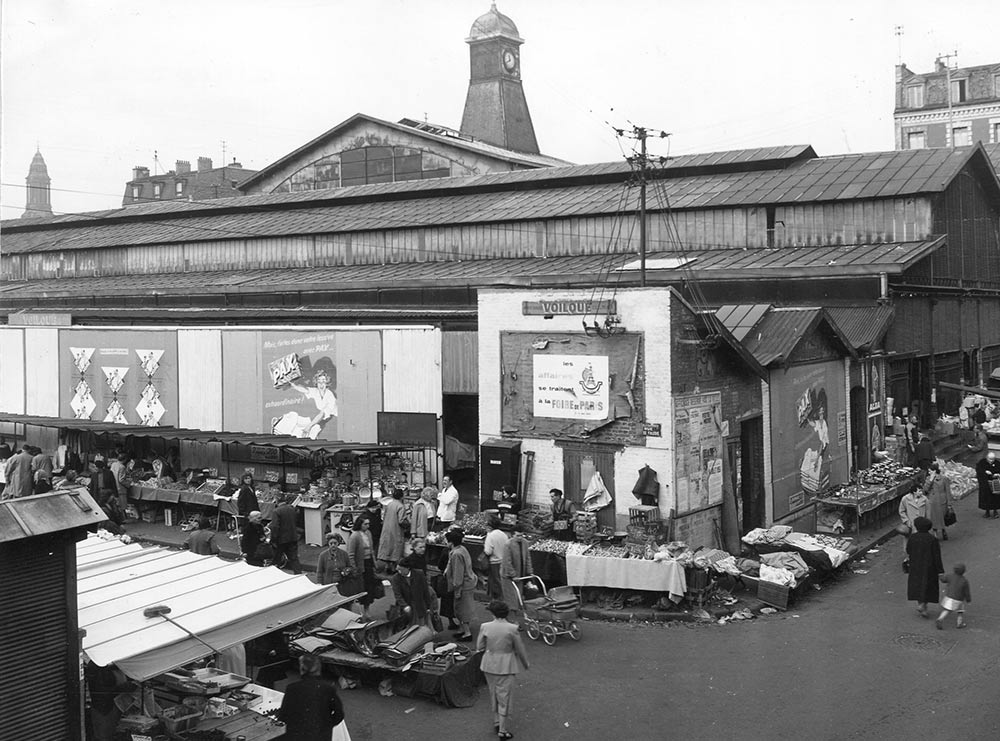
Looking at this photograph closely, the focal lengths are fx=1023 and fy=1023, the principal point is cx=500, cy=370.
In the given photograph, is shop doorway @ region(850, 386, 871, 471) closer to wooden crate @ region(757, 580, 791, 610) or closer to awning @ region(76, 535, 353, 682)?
wooden crate @ region(757, 580, 791, 610)

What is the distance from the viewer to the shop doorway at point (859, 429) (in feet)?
82.6

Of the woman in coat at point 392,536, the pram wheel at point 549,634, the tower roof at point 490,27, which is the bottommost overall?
the pram wheel at point 549,634

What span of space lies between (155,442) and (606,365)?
15.0 metres

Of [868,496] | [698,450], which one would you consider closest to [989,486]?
[868,496]

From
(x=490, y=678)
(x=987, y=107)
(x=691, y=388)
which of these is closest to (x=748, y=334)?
(x=691, y=388)

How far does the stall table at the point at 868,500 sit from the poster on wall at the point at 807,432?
728 mm

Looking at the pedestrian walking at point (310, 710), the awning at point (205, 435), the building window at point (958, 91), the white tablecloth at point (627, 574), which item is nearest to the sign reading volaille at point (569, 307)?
the white tablecloth at point (627, 574)

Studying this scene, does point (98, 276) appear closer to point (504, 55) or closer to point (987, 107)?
point (504, 55)

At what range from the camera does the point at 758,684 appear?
12.7 metres

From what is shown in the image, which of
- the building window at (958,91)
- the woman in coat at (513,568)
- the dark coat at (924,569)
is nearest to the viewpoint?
the dark coat at (924,569)

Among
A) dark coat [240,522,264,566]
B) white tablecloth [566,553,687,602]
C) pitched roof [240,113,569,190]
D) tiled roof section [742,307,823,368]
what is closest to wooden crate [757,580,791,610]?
white tablecloth [566,553,687,602]

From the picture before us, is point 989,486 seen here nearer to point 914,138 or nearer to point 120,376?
point 120,376

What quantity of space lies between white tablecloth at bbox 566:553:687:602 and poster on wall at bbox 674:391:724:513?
241 centimetres

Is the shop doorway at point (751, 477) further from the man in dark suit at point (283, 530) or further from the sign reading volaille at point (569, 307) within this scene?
the man in dark suit at point (283, 530)
